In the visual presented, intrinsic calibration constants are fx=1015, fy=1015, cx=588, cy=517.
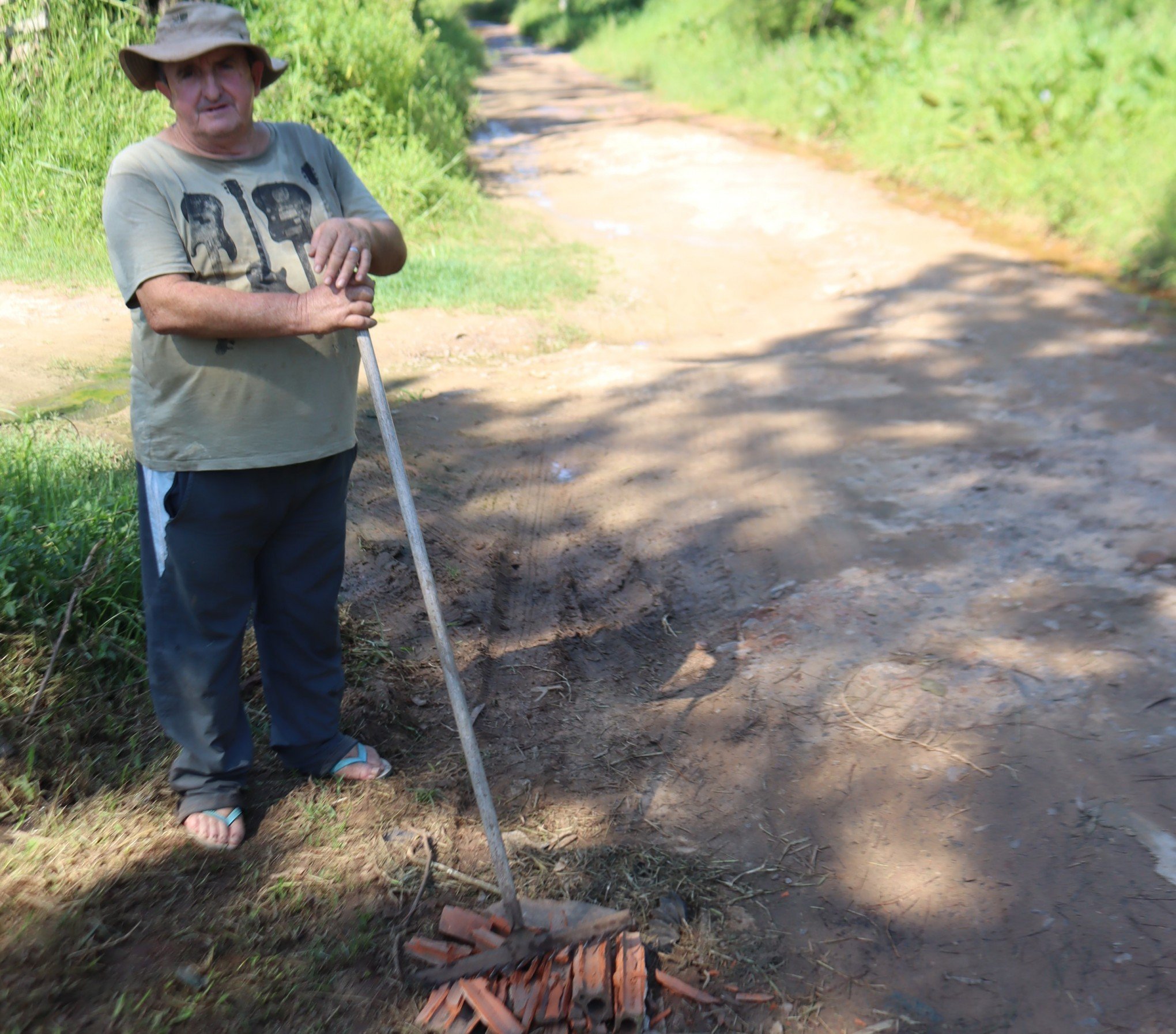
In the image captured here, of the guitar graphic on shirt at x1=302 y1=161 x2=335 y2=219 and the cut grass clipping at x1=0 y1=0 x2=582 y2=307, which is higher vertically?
the guitar graphic on shirt at x1=302 y1=161 x2=335 y2=219

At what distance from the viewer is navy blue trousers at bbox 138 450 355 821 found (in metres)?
2.29

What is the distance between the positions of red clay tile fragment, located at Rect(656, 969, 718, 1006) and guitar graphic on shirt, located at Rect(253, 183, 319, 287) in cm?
171

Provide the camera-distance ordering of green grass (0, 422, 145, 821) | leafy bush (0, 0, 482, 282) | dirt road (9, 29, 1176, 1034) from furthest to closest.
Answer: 1. leafy bush (0, 0, 482, 282)
2. green grass (0, 422, 145, 821)
3. dirt road (9, 29, 1176, 1034)

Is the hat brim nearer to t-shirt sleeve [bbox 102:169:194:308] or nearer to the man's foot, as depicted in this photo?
t-shirt sleeve [bbox 102:169:194:308]

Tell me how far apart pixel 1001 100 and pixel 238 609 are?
9.99m

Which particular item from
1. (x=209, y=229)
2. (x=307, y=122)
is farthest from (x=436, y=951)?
(x=307, y=122)

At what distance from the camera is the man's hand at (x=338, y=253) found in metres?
2.18

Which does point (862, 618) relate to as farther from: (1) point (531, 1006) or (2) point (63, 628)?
(2) point (63, 628)

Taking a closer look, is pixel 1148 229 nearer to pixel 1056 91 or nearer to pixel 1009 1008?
pixel 1056 91

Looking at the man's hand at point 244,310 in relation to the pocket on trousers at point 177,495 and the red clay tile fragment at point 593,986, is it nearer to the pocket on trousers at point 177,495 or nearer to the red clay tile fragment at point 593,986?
the pocket on trousers at point 177,495

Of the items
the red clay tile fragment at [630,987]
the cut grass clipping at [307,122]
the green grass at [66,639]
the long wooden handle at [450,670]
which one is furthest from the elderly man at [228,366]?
the cut grass clipping at [307,122]

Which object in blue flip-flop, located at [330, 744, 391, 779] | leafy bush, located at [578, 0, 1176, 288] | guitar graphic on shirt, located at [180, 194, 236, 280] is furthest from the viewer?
leafy bush, located at [578, 0, 1176, 288]

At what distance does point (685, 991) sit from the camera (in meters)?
2.20

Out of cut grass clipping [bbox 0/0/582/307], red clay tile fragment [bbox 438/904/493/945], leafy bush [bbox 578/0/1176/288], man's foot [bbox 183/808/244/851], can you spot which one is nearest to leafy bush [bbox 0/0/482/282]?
cut grass clipping [bbox 0/0/582/307]
